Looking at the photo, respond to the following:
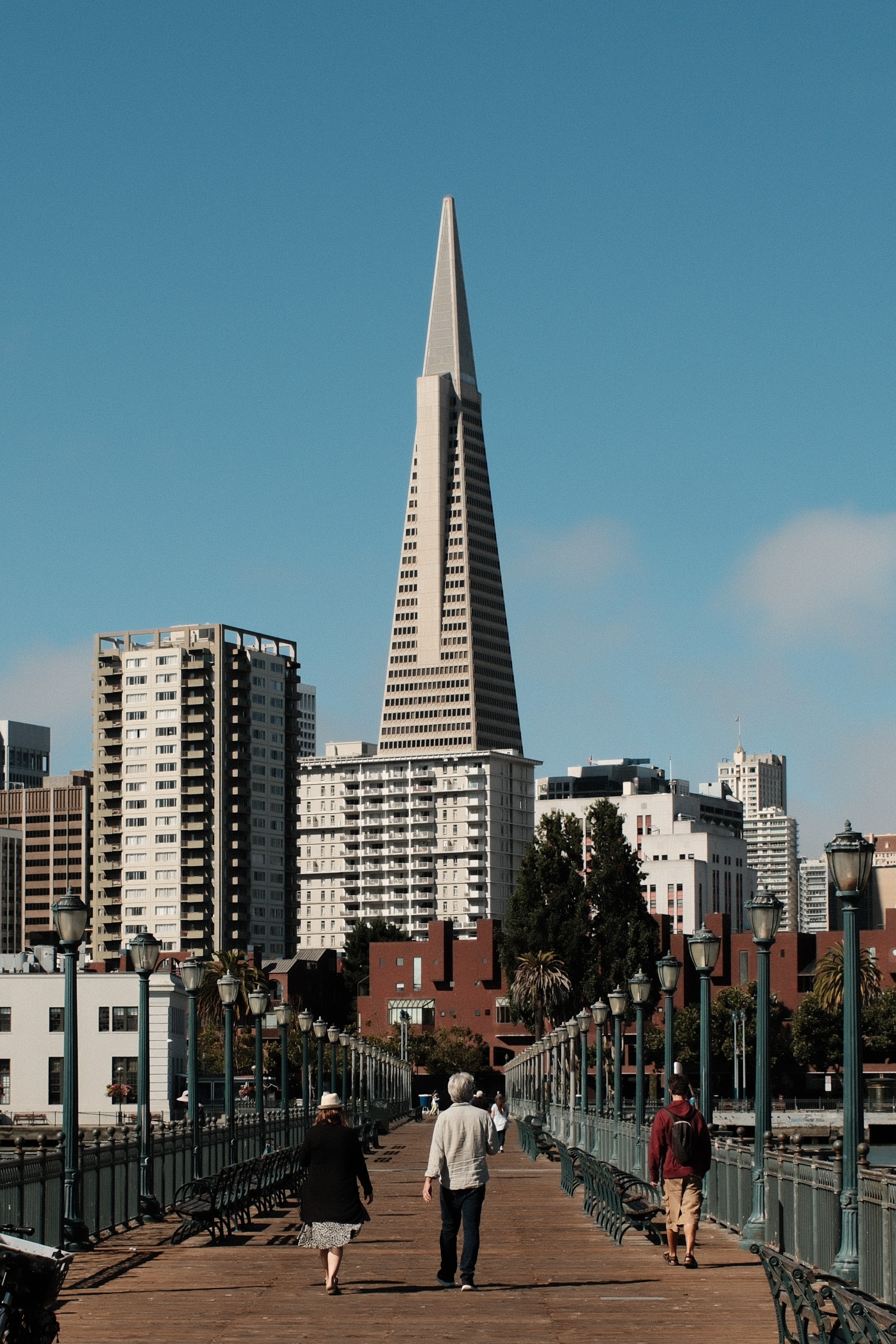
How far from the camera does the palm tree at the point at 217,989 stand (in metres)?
125

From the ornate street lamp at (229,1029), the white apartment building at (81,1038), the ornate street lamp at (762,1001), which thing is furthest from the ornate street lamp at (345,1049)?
the ornate street lamp at (762,1001)

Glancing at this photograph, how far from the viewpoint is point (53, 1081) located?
311 ft

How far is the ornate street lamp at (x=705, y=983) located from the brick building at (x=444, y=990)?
117 meters

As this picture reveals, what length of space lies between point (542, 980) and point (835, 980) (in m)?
19.3

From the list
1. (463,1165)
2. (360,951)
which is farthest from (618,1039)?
(360,951)

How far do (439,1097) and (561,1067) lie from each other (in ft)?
131

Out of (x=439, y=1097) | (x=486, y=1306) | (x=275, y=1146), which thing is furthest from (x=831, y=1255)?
(x=439, y=1097)

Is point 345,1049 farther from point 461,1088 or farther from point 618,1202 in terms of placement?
point 461,1088

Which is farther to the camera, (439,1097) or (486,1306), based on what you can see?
(439,1097)

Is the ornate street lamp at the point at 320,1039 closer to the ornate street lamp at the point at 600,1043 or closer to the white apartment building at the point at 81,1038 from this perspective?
the ornate street lamp at the point at 600,1043

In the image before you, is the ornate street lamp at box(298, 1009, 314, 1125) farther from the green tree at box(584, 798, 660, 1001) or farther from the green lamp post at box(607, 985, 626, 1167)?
the green tree at box(584, 798, 660, 1001)

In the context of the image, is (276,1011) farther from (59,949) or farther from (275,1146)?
(59,949)

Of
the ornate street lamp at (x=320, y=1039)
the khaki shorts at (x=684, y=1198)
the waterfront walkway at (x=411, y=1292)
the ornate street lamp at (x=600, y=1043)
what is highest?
the khaki shorts at (x=684, y=1198)

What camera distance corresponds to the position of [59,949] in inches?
960
